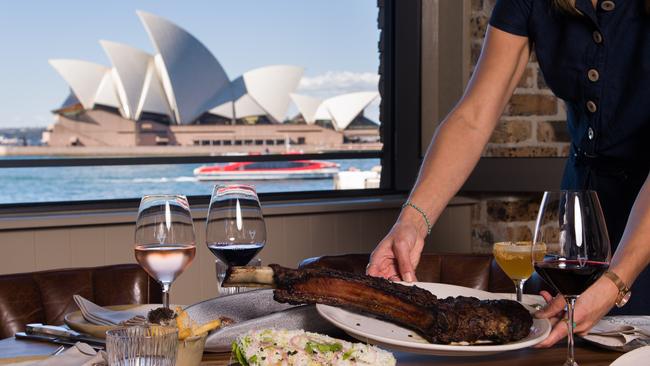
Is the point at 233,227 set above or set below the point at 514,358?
above

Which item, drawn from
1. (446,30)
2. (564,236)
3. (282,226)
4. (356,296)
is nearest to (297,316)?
(356,296)

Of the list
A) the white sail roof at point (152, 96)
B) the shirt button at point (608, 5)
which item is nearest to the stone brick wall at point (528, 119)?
the white sail roof at point (152, 96)

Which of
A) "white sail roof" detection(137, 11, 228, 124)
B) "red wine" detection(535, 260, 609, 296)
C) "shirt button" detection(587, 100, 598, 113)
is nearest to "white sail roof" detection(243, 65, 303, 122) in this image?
"white sail roof" detection(137, 11, 228, 124)

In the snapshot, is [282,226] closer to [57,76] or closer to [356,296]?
[57,76]

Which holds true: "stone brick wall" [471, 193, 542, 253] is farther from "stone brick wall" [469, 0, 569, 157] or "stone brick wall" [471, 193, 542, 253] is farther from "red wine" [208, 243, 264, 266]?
"red wine" [208, 243, 264, 266]

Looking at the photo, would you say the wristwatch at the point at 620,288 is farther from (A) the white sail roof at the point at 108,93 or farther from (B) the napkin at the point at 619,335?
(A) the white sail roof at the point at 108,93

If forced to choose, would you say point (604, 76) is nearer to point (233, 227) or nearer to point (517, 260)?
point (517, 260)

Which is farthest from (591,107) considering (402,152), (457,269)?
(402,152)
